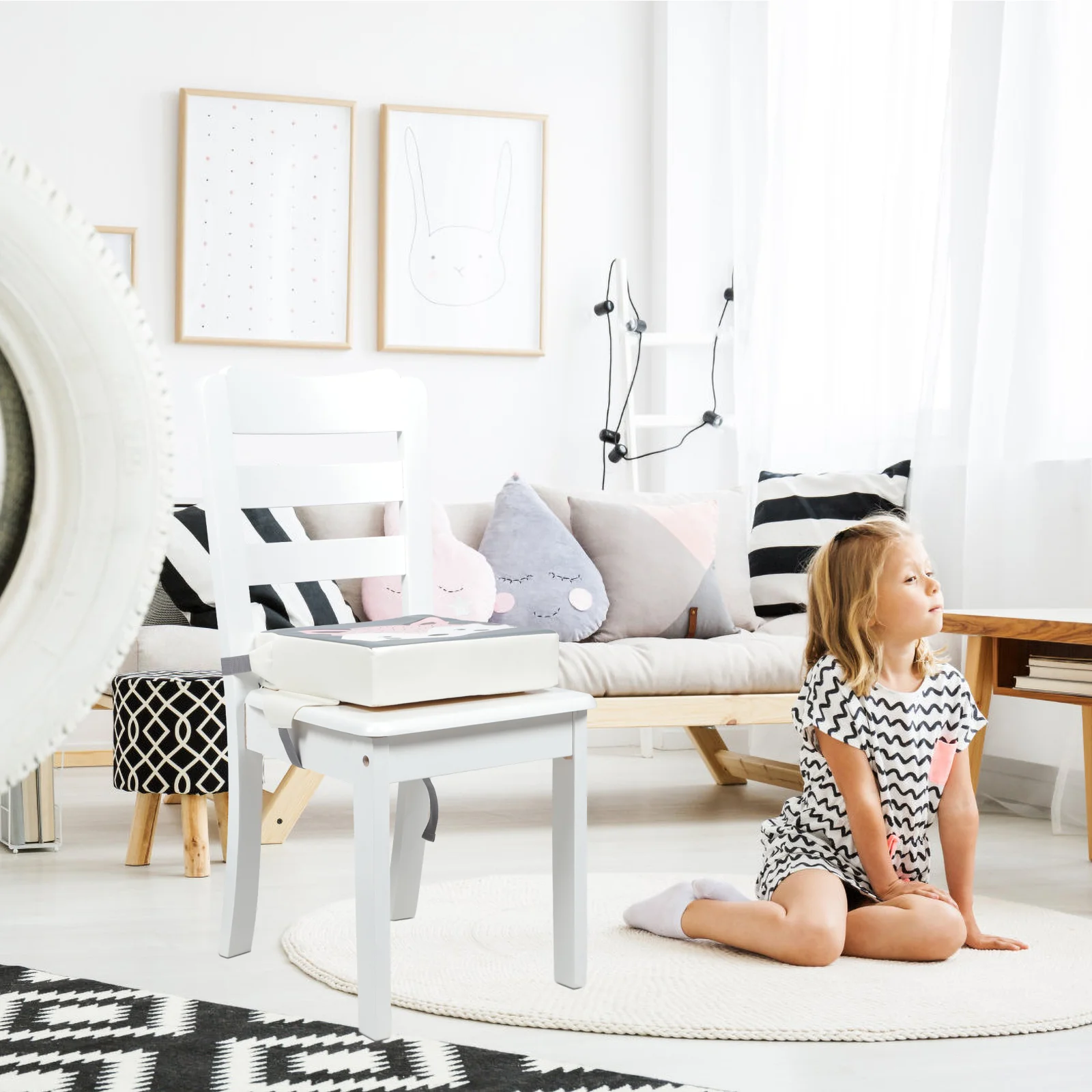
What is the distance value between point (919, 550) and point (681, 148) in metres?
2.51

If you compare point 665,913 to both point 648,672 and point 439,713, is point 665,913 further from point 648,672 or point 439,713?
point 648,672

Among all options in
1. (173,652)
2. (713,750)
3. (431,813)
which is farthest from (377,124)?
(431,813)

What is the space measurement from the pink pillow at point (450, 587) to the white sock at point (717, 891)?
3.58ft

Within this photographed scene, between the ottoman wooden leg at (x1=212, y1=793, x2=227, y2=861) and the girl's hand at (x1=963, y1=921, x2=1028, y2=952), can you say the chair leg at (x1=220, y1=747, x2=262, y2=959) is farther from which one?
the girl's hand at (x1=963, y1=921, x2=1028, y2=952)

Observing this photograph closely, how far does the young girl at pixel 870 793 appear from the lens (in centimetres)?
162

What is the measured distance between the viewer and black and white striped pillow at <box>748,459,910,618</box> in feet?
9.96

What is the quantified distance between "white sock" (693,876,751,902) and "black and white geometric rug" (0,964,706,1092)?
0.49m

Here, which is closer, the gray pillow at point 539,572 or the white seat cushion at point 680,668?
the white seat cushion at point 680,668

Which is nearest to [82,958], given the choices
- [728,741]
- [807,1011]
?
[807,1011]

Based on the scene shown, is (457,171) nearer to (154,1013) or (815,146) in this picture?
(815,146)

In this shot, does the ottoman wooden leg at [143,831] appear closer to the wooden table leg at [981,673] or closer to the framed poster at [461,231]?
the wooden table leg at [981,673]

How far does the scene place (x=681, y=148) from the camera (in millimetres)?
3906

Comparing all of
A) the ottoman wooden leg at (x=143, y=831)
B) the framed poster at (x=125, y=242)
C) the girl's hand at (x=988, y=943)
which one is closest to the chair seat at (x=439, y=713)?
the girl's hand at (x=988, y=943)

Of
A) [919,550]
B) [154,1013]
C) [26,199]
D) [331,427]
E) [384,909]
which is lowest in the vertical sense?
[154,1013]
